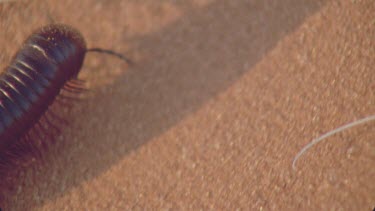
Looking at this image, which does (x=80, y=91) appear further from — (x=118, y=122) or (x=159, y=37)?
(x=159, y=37)

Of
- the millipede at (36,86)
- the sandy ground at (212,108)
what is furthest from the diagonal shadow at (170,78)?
the millipede at (36,86)

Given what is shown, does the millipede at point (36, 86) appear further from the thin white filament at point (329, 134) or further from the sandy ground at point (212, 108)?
the thin white filament at point (329, 134)

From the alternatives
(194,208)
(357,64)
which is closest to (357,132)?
(357,64)

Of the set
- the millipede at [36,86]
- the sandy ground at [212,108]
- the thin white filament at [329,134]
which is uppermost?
the millipede at [36,86]

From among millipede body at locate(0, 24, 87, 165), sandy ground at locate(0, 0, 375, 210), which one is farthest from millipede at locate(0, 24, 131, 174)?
sandy ground at locate(0, 0, 375, 210)

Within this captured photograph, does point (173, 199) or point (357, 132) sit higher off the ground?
point (173, 199)

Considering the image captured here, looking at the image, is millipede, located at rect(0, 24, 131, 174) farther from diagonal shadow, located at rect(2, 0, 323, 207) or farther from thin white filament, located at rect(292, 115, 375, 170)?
thin white filament, located at rect(292, 115, 375, 170)

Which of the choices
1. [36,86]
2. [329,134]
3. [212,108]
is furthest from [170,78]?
[329,134]
